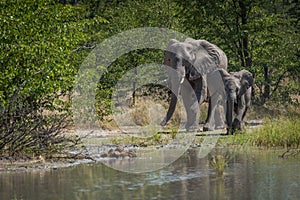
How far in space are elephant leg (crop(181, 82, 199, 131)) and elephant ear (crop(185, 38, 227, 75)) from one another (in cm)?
62

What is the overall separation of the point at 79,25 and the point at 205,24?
9.83m

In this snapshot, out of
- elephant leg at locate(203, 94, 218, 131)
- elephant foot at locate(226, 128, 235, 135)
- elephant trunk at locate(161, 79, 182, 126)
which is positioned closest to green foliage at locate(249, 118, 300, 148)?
elephant foot at locate(226, 128, 235, 135)

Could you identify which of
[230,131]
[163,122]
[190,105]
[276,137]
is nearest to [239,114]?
[230,131]

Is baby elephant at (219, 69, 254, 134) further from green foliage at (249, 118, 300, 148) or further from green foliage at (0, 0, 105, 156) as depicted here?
green foliage at (0, 0, 105, 156)

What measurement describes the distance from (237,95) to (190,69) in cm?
200

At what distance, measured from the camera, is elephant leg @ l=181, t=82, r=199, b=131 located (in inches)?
818

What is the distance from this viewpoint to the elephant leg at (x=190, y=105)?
20781 millimetres

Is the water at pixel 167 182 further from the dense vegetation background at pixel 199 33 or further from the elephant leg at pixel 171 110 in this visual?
the elephant leg at pixel 171 110

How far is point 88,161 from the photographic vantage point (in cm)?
1380

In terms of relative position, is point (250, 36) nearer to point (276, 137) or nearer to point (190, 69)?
point (190, 69)

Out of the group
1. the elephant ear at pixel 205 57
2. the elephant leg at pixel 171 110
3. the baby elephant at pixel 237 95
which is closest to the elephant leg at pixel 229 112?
the baby elephant at pixel 237 95

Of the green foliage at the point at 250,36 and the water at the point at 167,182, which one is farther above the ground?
the green foliage at the point at 250,36

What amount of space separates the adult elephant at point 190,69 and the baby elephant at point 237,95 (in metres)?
1.08

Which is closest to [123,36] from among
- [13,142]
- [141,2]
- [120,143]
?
[141,2]
